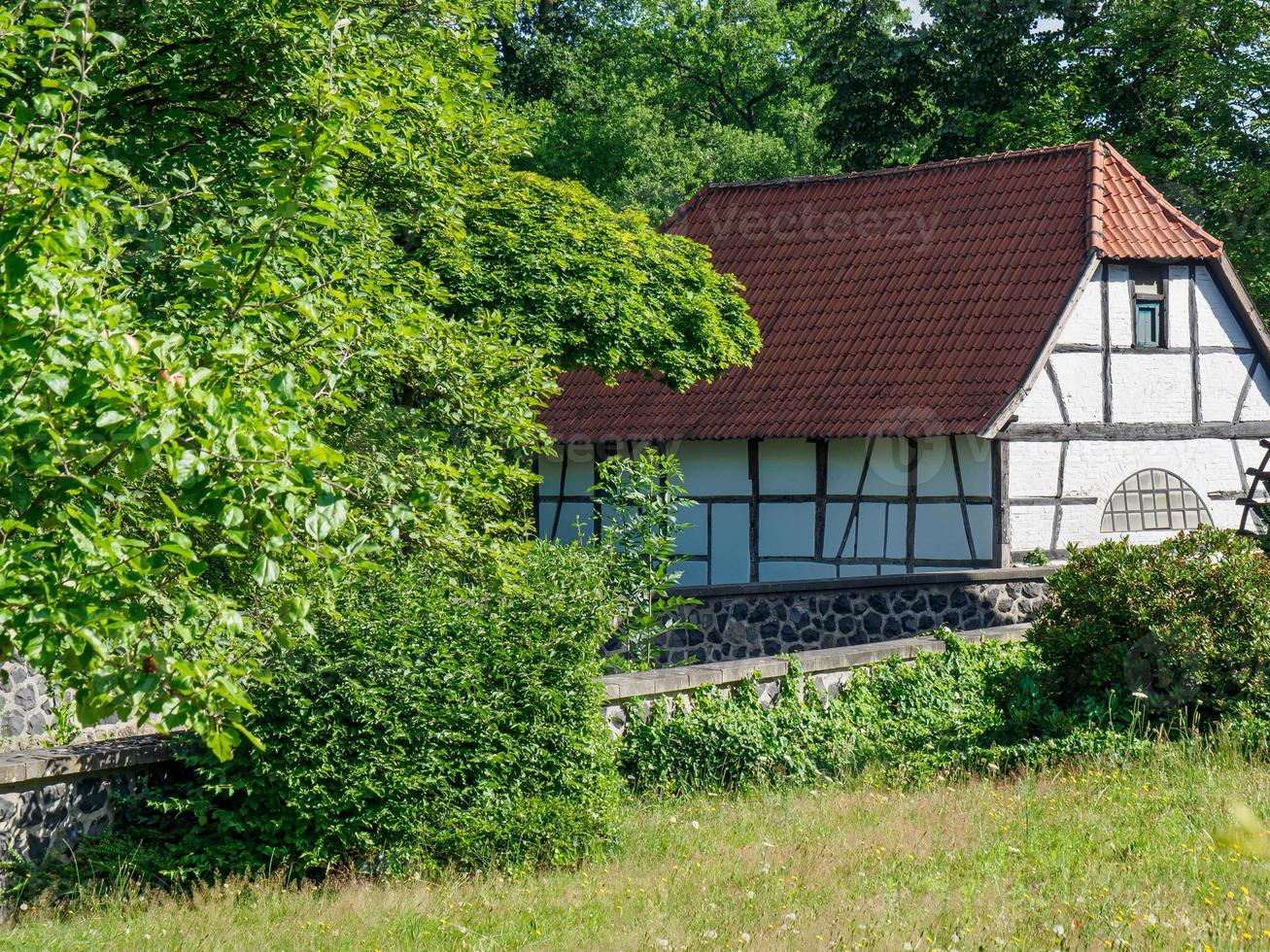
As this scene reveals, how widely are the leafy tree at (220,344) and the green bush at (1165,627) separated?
15.5ft

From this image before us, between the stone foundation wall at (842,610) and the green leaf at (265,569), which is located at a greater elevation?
the green leaf at (265,569)

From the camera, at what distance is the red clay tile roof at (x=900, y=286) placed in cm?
1869

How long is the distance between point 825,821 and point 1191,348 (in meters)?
13.4

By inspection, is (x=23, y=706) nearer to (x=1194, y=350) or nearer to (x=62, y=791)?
(x=62, y=791)

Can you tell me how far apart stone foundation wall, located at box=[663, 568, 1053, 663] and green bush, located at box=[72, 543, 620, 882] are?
6.92m

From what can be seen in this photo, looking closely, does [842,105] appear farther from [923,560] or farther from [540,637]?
[540,637]

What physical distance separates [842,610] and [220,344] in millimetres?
12789

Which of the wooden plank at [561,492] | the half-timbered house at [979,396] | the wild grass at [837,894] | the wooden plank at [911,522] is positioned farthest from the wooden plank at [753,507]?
the wild grass at [837,894]

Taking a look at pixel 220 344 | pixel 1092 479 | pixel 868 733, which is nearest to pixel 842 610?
pixel 1092 479

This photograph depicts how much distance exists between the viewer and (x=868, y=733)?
11531 millimetres

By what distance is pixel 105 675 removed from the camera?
394 centimetres

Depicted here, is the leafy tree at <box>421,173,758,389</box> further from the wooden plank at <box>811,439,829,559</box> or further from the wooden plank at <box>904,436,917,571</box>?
the wooden plank at <box>904,436,917,571</box>

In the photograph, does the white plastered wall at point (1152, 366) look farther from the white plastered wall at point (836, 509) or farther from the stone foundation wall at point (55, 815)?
the stone foundation wall at point (55, 815)

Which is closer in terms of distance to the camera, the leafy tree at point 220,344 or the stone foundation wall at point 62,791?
the leafy tree at point 220,344
